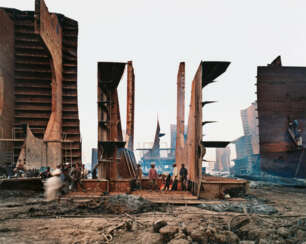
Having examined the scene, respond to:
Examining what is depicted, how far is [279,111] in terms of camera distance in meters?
25.8

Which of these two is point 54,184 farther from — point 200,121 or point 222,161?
point 222,161

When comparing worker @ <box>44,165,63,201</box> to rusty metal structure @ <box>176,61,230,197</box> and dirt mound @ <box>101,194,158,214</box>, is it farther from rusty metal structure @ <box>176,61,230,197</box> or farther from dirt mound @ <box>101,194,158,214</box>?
rusty metal structure @ <box>176,61,230,197</box>

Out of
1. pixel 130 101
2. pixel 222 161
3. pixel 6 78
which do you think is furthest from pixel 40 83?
pixel 222 161

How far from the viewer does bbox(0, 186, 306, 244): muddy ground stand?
5.25 meters

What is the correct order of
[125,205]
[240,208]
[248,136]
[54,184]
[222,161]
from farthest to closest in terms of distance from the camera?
[222,161], [248,136], [54,184], [240,208], [125,205]

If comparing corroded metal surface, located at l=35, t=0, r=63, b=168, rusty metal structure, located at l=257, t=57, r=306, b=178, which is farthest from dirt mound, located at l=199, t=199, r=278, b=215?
rusty metal structure, located at l=257, t=57, r=306, b=178

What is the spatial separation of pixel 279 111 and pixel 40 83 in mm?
22402

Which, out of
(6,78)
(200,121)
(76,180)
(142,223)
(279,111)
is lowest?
(142,223)

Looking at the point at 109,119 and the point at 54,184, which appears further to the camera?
the point at 109,119

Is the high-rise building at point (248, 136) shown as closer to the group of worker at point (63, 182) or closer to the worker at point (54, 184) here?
the group of worker at point (63, 182)

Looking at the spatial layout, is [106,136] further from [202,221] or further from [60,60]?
[60,60]

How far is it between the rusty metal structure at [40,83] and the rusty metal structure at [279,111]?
1807cm

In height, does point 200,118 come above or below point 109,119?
below

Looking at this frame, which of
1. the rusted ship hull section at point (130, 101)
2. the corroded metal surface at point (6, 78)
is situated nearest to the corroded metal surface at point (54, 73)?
the corroded metal surface at point (6, 78)
